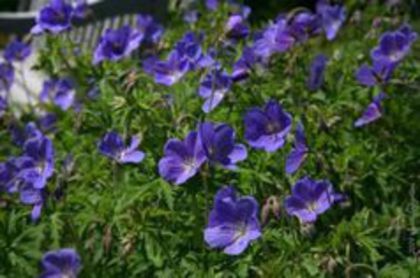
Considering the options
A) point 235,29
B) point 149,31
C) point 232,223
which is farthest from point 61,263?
point 149,31

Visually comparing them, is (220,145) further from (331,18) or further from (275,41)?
(331,18)

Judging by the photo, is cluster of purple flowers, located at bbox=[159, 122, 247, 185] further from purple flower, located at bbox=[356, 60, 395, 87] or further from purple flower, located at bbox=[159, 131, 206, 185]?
purple flower, located at bbox=[356, 60, 395, 87]

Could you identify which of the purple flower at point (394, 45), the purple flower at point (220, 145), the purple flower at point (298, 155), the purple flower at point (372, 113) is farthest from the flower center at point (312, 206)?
the purple flower at point (394, 45)

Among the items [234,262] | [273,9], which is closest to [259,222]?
[234,262]

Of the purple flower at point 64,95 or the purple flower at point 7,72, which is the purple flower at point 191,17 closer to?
the purple flower at point 64,95

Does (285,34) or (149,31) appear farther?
(149,31)
